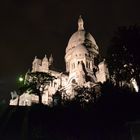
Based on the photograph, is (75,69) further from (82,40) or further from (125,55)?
(125,55)

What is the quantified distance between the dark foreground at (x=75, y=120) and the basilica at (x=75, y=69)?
27348mm

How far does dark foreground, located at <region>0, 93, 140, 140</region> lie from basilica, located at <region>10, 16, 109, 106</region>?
89.7 feet

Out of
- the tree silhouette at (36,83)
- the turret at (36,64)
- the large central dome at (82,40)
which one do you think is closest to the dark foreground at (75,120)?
the tree silhouette at (36,83)

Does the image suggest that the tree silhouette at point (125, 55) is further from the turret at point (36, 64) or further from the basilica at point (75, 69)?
the turret at point (36, 64)

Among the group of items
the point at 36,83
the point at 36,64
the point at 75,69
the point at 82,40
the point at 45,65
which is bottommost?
the point at 36,83

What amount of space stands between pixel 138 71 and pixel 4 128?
2214 centimetres

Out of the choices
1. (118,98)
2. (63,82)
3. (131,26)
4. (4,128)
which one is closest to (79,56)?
(63,82)

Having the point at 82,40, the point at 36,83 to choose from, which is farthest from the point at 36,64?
the point at 36,83

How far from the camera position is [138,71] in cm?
4225

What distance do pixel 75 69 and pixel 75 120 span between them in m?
43.1

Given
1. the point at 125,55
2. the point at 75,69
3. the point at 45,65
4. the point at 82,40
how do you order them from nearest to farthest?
the point at 125,55 → the point at 75,69 → the point at 45,65 → the point at 82,40

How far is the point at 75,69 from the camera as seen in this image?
79500 millimetres

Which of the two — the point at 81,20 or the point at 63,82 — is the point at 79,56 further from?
the point at 81,20

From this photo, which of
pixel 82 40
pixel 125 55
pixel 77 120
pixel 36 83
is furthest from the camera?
pixel 82 40
